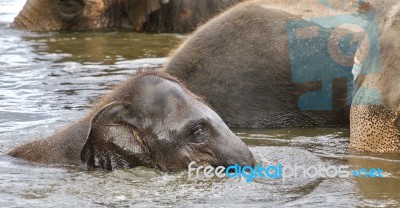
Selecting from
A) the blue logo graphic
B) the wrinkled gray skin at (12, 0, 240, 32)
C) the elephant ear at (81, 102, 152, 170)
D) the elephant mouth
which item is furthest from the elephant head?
the elephant mouth

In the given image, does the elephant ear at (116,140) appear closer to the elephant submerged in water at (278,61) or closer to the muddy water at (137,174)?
the muddy water at (137,174)

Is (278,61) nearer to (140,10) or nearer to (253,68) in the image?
(253,68)

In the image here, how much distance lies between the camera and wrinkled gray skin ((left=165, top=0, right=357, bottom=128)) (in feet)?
26.2

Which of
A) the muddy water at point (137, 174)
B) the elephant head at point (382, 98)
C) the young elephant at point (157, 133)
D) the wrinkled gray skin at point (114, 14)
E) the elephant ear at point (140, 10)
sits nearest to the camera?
the muddy water at point (137, 174)

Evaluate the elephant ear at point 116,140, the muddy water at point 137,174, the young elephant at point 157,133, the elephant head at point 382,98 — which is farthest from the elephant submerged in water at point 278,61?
the elephant ear at point 116,140

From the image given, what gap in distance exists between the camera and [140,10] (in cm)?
1655

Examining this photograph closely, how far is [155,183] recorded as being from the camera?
581 cm

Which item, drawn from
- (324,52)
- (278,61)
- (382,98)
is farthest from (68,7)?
(382,98)

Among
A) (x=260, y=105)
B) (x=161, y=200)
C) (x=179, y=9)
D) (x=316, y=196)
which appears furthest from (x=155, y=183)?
(x=179, y=9)

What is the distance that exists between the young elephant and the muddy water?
4.3 inches

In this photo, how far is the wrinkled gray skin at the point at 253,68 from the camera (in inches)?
314

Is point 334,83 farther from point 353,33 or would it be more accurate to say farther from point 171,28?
point 171,28

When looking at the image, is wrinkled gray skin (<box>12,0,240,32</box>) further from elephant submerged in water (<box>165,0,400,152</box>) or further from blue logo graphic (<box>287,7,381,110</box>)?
blue logo graphic (<box>287,7,381,110</box>)

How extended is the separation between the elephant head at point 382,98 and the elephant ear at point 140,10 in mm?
9380
